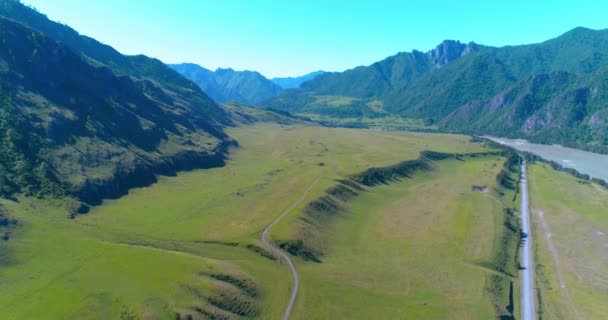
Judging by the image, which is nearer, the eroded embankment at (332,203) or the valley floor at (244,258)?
the valley floor at (244,258)

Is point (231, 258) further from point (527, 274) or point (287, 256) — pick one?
point (527, 274)

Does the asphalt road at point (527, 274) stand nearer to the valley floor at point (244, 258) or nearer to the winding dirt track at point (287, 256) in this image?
the valley floor at point (244, 258)

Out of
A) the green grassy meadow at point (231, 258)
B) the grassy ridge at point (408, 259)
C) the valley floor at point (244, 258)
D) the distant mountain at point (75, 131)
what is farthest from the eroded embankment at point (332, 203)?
the distant mountain at point (75, 131)

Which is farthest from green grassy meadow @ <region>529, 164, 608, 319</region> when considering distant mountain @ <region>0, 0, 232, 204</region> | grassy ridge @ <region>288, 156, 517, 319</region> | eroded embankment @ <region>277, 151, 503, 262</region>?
distant mountain @ <region>0, 0, 232, 204</region>

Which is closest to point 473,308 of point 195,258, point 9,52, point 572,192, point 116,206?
point 195,258

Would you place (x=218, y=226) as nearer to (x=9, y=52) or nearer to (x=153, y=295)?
(x=153, y=295)

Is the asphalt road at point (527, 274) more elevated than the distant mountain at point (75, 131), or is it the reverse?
the distant mountain at point (75, 131)
